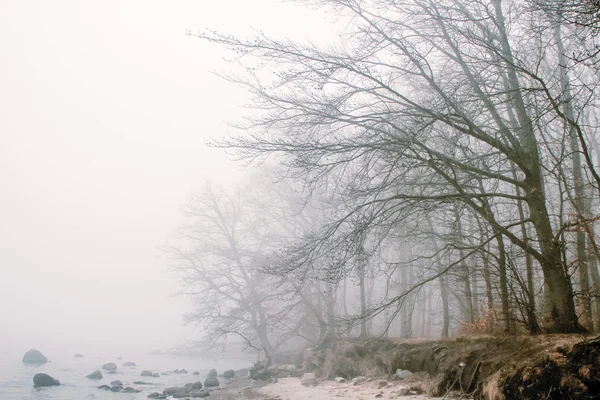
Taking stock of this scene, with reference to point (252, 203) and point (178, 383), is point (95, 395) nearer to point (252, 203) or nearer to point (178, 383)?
point (178, 383)

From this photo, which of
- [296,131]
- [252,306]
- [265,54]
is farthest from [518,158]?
[252,306]

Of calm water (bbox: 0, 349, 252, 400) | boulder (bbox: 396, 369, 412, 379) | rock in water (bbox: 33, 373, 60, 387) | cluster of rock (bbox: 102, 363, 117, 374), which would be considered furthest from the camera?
cluster of rock (bbox: 102, 363, 117, 374)

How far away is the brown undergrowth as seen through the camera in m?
4.36

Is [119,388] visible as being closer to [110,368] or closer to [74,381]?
[74,381]

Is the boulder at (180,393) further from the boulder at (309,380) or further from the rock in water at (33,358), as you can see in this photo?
the rock in water at (33,358)

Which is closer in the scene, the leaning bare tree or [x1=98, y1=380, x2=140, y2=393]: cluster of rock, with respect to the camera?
the leaning bare tree

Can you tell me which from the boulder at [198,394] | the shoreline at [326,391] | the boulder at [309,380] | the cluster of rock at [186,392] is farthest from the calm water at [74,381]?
the boulder at [309,380]

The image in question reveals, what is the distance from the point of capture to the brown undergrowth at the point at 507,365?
14.3ft

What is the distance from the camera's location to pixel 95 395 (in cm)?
1495

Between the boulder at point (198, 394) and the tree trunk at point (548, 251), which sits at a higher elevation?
the tree trunk at point (548, 251)

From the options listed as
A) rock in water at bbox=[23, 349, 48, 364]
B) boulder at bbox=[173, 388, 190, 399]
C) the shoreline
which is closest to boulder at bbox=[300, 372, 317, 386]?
the shoreline

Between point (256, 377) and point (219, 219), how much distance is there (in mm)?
11172

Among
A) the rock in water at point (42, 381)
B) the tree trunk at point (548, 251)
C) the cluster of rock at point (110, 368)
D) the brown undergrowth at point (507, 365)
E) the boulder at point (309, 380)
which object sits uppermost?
the tree trunk at point (548, 251)

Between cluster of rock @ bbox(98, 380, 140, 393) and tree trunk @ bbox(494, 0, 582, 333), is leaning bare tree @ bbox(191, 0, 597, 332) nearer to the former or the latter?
tree trunk @ bbox(494, 0, 582, 333)
